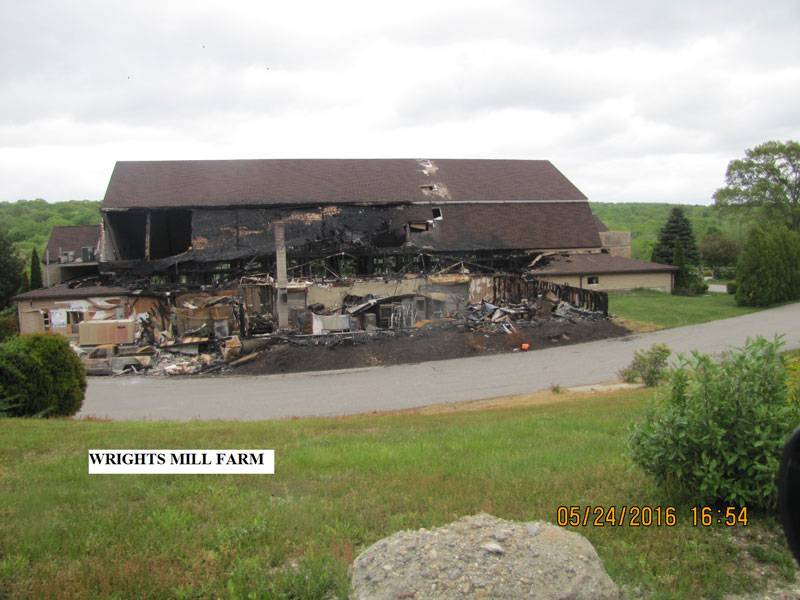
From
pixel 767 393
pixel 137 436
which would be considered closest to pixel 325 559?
pixel 767 393

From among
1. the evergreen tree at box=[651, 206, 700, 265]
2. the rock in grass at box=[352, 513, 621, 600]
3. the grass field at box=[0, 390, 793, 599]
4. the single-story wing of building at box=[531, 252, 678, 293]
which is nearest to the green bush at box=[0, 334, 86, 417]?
the grass field at box=[0, 390, 793, 599]

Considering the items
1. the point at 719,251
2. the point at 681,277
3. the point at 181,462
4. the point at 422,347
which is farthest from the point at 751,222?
the point at 181,462

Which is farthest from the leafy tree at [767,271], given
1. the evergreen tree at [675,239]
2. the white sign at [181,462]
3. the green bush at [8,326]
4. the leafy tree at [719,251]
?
the green bush at [8,326]

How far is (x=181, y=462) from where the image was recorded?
24.5 ft

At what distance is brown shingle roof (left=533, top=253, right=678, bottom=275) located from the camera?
1457 inches

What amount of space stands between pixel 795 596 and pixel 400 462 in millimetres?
4221

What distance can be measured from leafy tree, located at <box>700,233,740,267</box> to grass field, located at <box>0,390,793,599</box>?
56146mm

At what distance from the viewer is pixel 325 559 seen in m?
4.78

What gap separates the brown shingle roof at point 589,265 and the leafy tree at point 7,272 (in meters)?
30.7

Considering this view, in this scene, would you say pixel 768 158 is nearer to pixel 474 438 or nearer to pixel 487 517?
pixel 474 438

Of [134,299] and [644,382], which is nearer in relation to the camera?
[644,382]

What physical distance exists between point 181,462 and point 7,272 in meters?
36.4

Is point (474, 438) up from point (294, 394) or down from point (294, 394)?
up
